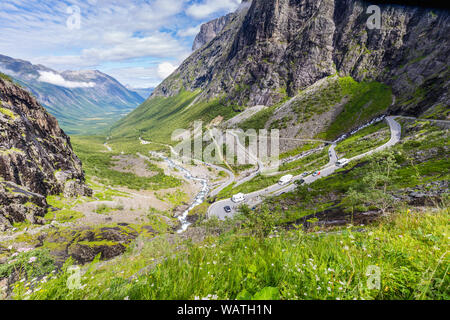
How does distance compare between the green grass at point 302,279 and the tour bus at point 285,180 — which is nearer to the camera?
the green grass at point 302,279

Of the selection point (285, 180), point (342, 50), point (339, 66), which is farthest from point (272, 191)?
point (342, 50)

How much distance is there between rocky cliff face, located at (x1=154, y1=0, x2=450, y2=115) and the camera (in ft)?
309

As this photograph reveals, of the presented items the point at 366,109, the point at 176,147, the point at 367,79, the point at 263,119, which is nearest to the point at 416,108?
the point at 366,109

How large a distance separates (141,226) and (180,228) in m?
9.92

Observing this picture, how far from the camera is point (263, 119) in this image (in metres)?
134

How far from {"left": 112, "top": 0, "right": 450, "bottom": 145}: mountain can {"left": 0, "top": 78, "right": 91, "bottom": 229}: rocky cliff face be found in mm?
91525

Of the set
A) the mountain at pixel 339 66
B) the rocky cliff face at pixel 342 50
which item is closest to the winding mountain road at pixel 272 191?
the mountain at pixel 339 66

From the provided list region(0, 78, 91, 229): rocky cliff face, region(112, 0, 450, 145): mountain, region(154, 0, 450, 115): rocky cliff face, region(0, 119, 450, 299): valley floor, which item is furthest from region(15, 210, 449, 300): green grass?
region(154, 0, 450, 115): rocky cliff face

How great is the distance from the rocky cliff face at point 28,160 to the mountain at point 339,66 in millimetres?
91525

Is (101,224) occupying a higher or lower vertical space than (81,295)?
lower

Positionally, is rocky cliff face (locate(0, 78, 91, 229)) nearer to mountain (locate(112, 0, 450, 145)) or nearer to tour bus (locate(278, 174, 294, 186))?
tour bus (locate(278, 174, 294, 186))

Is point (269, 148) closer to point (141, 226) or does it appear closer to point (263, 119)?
point (263, 119)

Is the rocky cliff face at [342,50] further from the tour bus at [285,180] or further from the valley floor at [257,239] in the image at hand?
the valley floor at [257,239]

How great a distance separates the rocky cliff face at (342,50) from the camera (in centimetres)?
9412
